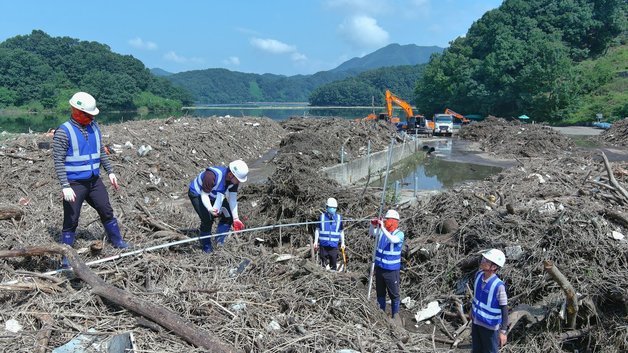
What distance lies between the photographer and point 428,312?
6184mm

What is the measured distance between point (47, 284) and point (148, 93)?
99214mm

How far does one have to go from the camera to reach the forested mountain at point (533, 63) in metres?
40.9

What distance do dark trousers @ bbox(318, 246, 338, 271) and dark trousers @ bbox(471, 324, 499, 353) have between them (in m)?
2.73

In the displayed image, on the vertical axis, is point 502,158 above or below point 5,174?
below

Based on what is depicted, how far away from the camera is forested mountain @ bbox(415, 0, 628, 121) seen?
4091 centimetres

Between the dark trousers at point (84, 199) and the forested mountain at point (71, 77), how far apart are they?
80.1 metres

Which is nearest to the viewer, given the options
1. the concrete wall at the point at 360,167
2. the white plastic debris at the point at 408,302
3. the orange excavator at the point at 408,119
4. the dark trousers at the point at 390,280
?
the dark trousers at the point at 390,280

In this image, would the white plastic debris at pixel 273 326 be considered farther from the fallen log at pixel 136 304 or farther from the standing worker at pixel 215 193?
the standing worker at pixel 215 193

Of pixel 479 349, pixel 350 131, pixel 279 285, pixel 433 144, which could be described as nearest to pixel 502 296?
pixel 479 349

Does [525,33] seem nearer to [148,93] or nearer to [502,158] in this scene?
[502,158]

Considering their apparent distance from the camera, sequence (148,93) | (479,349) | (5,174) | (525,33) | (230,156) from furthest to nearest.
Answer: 1. (148,93)
2. (525,33)
3. (230,156)
4. (5,174)
5. (479,349)

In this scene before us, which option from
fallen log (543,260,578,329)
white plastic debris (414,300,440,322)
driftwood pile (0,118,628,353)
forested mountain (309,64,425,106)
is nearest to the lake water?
driftwood pile (0,118,628,353)

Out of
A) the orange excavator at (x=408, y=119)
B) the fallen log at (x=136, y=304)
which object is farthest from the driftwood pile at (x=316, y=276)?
the orange excavator at (x=408, y=119)

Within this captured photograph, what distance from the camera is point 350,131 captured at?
22.1 m
